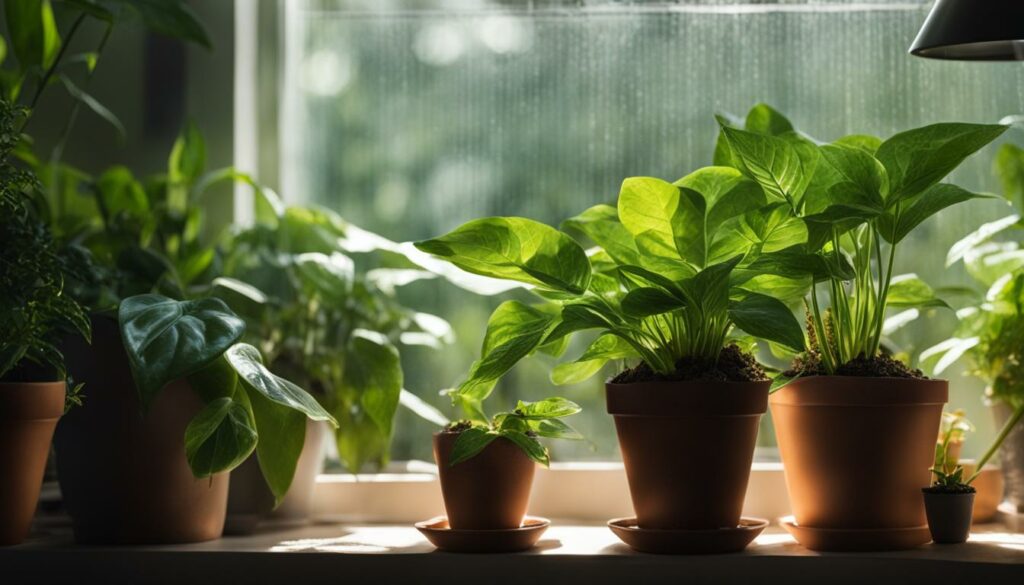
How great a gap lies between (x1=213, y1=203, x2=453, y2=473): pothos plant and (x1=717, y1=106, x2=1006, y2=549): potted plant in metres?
0.48

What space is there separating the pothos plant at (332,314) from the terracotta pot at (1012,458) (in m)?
0.73

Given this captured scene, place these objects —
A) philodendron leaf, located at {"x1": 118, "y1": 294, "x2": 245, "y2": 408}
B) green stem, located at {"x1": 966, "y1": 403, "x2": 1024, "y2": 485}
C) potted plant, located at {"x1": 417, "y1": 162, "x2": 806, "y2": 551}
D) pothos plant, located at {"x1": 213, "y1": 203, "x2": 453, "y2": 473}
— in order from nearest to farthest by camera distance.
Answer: philodendron leaf, located at {"x1": 118, "y1": 294, "x2": 245, "y2": 408} < potted plant, located at {"x1": 417, "y1": 162, "x2": 806, "y2": 551} < green stem, located at {"x1": 966, "y1": 403, "x2": 1024, "y2": 485} < pothos plant, located at {"x1": 213, "y1": 203, "x2": 453, "y2": 473}

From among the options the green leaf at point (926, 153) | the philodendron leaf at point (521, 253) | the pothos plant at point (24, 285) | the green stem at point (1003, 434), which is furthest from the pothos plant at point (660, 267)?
the pothos plant at point (24, 285)

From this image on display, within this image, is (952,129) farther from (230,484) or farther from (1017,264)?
(230,484)

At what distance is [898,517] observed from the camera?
41.9 inches

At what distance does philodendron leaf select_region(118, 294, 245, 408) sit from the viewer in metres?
0.94

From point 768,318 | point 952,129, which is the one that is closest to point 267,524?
point 768,318

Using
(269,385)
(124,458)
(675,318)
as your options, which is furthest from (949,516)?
(124,458)

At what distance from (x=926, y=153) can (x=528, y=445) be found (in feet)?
1.70

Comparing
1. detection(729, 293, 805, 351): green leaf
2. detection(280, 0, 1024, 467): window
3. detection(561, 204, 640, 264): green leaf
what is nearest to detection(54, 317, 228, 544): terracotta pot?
detection(280, 0, 1024, 467): window

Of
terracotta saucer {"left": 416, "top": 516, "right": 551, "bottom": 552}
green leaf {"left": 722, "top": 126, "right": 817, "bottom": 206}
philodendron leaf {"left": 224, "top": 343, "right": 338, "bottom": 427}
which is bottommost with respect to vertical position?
terracotta saucer {"left": 416, "top": 516, "right": 551, "bottom": 552}

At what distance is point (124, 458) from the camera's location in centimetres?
113

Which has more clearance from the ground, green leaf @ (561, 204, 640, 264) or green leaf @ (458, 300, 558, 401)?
green leaf @ (561, 204, 640, 264)

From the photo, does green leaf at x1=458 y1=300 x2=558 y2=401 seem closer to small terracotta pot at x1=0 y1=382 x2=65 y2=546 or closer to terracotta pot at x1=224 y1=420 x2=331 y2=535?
terracotta pot at x1=224 y1=420 x2=331 y2=535
